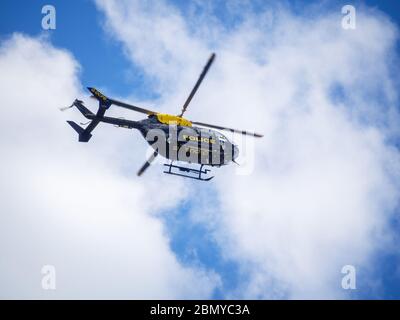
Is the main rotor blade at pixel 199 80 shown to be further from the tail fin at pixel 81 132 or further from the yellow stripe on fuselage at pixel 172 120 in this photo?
the tail fin at pixel 81 132

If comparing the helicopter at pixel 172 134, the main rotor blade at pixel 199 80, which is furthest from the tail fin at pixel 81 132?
the main rotor blade at pixel 199 80

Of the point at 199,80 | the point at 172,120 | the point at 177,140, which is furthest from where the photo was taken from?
the point at 172,120

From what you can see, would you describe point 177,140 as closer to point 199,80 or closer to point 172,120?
point 172,120

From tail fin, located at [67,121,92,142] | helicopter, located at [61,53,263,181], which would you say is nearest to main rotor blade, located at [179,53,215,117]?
helicopter, located at [61,53,263,181]

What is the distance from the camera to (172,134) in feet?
87.6

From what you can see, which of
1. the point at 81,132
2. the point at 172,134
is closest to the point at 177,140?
the point at 172,134

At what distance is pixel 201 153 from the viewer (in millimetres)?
27438

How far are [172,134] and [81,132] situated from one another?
5.33 m

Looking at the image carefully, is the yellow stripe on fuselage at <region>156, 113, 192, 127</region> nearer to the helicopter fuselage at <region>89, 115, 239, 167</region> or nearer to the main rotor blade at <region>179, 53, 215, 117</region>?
the helicopter fuselage at <region>89, 115, 239, 167</region>

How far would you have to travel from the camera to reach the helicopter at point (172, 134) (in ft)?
Answer: 83.2

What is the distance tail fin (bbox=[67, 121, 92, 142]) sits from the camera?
25.9m
